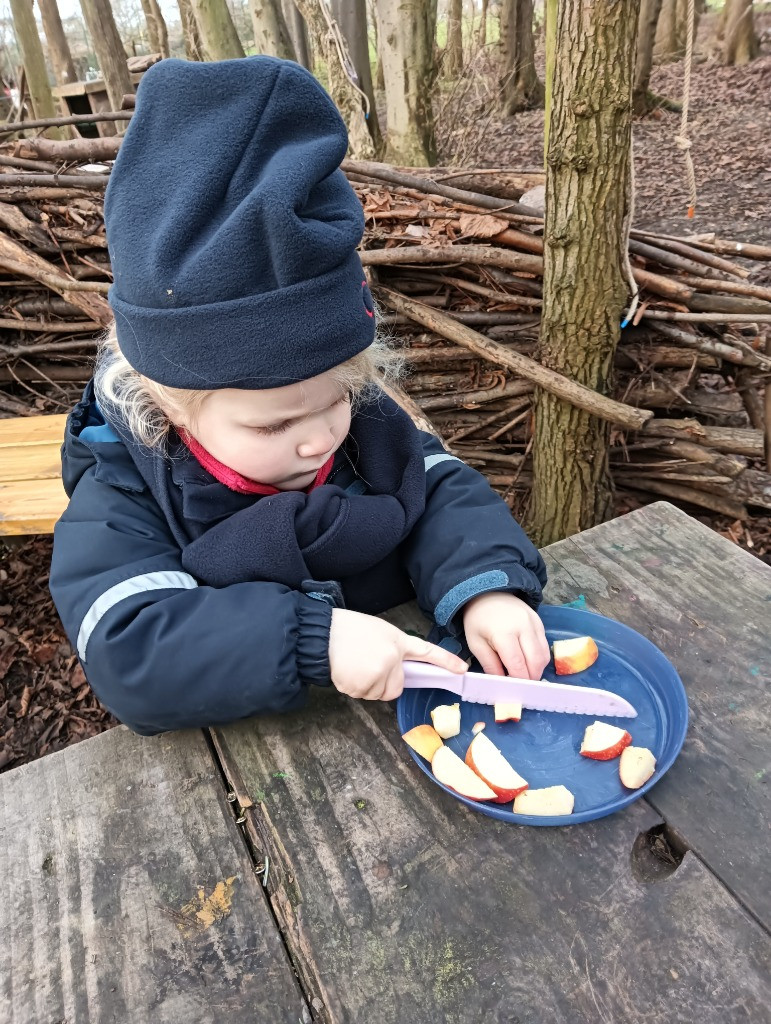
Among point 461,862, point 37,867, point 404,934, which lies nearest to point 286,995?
point 404,934

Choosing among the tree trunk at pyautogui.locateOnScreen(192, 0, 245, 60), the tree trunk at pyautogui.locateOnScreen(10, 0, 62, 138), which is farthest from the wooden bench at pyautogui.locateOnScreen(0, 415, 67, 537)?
Result: the tree trunk at pyautogui.locateOnScreen(10, 0, 62, 138)

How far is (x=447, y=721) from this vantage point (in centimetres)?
120

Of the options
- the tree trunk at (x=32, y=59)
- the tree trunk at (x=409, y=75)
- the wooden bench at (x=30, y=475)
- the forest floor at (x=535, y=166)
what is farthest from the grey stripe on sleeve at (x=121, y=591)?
the tree trunk at (x=32, y=59)

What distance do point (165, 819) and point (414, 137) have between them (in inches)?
276

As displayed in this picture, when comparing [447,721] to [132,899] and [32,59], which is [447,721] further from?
[32,59]

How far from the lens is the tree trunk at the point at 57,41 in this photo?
1133cm

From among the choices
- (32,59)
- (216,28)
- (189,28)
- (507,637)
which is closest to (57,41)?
(32,59)

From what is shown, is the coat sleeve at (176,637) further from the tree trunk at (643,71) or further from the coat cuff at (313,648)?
the tree trunk at (643,71)

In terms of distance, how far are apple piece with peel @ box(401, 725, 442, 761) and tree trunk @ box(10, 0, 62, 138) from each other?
36.9ft

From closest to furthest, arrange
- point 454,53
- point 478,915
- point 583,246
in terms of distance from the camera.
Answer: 1. point 478,915
2. point 583,246
3. point 454,53

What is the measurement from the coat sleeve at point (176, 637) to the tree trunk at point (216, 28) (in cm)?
825

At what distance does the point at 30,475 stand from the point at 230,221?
2337mm

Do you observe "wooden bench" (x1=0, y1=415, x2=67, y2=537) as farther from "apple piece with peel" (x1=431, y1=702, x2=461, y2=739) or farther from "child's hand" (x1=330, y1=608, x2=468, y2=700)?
"apple piece with peel" (x1=431, y1=702, x2=461, y2=739)

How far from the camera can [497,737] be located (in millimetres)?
1202
